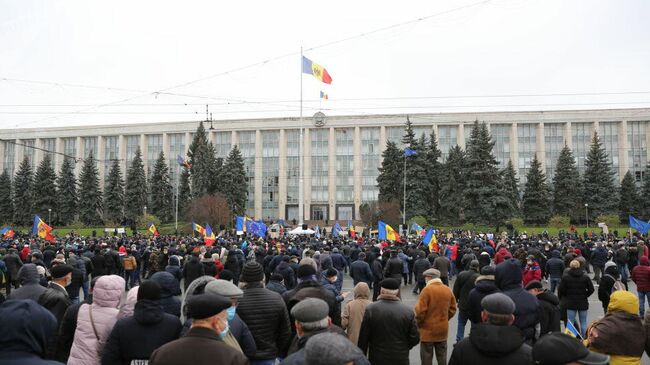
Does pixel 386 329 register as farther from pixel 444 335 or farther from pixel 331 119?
pixel 331 119

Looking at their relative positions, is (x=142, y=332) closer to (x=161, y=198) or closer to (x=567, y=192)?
(x=567, y=192)

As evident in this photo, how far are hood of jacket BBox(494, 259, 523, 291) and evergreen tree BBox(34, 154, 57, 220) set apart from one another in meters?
76.2

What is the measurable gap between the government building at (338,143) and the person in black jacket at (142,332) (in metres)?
79.7

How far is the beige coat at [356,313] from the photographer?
691 cm

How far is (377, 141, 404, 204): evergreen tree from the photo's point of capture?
60.0 meters

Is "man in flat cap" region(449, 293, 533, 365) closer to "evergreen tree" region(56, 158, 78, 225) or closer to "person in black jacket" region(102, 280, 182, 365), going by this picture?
"person in black jacket" region(102, 280, 182, 365)

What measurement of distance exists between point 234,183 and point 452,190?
27512 mm

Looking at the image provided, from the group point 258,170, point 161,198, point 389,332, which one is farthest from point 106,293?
point 258,170

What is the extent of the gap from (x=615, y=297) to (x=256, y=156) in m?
84.2

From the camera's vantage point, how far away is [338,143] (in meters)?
86.5

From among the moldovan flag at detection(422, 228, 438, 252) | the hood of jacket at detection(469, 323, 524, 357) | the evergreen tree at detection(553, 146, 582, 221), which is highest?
the evergreen tree at detection(553, 146, 582, 221)

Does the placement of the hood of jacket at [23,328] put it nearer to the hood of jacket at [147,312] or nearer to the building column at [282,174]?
the hood of jacket at [147,312]

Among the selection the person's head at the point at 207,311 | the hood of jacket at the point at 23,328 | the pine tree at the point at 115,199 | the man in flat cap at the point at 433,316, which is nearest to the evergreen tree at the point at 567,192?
the pine tree at the point at 115,199

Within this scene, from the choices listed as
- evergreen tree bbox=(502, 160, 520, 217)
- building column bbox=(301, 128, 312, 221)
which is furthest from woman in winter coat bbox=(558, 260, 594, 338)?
building column bbox=(301, 128, 312, 221)
